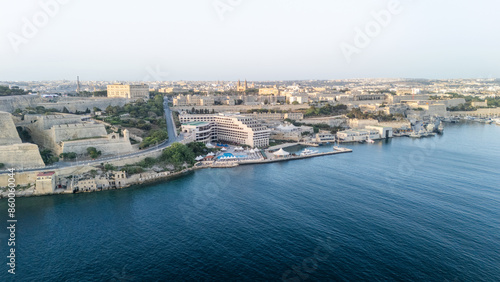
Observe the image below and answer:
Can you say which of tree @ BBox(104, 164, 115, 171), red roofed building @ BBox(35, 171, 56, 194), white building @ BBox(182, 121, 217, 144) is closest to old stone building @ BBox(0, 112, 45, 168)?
red roofed building @ BBox(35, 171, 56, 194)

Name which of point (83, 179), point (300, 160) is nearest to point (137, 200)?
point (83, 179)

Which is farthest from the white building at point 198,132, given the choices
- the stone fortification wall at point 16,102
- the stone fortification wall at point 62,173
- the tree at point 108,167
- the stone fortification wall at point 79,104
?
the stone fortification wall at point 16,102

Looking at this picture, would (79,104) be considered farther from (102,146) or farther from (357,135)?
(357,135)

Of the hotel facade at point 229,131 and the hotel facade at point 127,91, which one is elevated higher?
the hotel facade at point 127,91

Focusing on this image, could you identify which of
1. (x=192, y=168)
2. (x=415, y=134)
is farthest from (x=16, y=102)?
(x=415, y=134)

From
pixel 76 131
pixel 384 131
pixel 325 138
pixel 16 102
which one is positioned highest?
pixel 16 102

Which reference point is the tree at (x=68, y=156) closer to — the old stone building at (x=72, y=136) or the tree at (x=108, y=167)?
the old stone building at (x=72, y=136)

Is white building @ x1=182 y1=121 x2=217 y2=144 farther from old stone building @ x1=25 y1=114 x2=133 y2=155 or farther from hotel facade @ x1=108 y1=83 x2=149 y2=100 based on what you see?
hotel facade @ x1=108 y1=83 x2=149 y2=100
